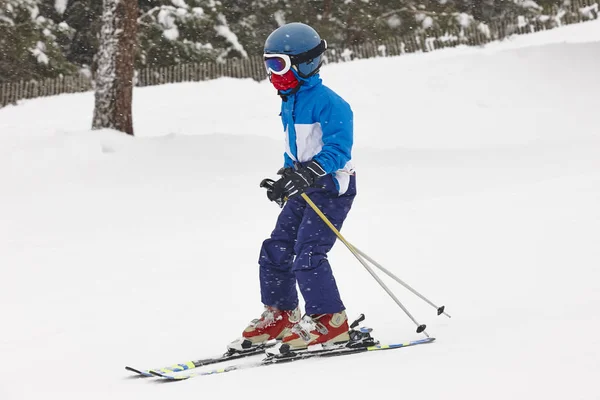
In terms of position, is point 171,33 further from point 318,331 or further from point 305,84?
point 318,331

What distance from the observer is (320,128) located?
425cm

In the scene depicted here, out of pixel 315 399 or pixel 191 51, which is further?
pixel 191 51

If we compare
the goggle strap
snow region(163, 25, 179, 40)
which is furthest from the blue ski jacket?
snow region(163, 25, 179, 40)

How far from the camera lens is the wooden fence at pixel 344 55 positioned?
23.7m

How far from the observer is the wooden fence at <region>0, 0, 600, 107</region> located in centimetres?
2366

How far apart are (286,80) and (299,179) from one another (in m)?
0.63

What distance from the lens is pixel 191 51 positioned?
26.2 meters

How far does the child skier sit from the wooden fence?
63.9ft

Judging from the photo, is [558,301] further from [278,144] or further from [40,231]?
[278,144]

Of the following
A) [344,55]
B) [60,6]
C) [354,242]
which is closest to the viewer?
[354,242]

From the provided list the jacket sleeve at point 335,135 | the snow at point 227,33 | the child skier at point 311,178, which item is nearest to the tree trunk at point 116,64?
the child skier at point 311,178

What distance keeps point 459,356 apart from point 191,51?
23860 millimetres

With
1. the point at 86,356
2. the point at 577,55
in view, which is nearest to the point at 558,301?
the point at 86,356

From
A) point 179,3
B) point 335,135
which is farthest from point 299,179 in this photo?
point 179,3
